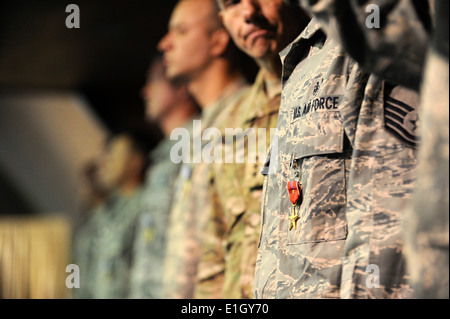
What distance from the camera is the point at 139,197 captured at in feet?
16.9

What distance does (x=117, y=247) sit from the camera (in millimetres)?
5184

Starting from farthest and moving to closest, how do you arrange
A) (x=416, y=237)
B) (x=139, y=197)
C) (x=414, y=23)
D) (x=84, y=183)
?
(x=84, y=183) < (x=139, y=197) < (x=414, y=23) < (x=416, y=237)

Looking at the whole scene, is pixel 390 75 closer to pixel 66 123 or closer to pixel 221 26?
pixel 221 26

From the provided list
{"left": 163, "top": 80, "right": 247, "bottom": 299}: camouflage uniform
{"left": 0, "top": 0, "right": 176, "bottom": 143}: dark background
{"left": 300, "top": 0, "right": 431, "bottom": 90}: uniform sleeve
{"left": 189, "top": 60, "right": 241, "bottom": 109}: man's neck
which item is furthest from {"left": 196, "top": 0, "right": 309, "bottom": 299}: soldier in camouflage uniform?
{"left": 0, "top": 0, "right": 176, "bottom": 143}: dark background

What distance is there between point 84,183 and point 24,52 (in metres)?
1.39

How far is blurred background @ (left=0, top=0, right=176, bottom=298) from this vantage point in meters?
4.71

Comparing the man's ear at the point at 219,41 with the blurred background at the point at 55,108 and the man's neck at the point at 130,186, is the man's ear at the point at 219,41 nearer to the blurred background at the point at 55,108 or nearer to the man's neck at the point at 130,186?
the blurred background at the point at 55,108

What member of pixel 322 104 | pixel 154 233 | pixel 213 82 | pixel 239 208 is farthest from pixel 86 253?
pixel 322 104

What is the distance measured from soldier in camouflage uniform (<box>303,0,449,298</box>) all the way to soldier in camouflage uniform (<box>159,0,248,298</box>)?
1591mm

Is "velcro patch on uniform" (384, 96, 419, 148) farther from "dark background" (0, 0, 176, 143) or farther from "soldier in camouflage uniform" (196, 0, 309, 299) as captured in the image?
"dark background" (0, 0, 176, 143)

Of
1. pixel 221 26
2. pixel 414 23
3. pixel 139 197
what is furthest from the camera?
pixel 139 197

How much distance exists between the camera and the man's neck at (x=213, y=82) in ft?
10.6

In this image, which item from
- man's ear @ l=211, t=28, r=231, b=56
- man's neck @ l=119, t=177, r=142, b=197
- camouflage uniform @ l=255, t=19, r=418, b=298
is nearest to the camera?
camouflage uniform @ l=255, t=19, r=418, b=298
